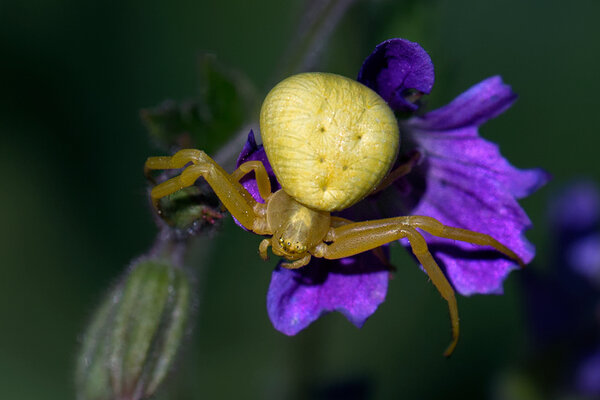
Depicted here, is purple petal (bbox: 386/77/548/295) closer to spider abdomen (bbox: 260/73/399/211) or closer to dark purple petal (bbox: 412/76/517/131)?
dark purple petal (bbox: 412/76/517/131)

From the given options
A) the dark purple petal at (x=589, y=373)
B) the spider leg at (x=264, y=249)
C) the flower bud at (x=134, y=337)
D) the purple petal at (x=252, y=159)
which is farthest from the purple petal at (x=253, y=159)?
the dark purple petal at (x=589, y=373)

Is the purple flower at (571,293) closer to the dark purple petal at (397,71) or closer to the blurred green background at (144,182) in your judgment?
the blurred green background at (144,182)

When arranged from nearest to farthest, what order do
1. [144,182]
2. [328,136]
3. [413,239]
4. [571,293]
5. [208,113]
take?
[328,136] → [413,239] → [208,113] → [571,293] → [144,182]

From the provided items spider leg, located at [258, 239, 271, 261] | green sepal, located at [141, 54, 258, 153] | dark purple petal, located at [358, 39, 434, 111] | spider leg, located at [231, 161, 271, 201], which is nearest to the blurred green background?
green sepal, located at [141, 54, 258, 153]

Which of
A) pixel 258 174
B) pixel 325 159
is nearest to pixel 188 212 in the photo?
pixel 258 174

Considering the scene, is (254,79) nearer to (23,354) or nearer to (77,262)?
(77,262)

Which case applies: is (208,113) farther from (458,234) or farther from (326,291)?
(458,234)

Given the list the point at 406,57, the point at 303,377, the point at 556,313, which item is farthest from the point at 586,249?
the point at 406,57
